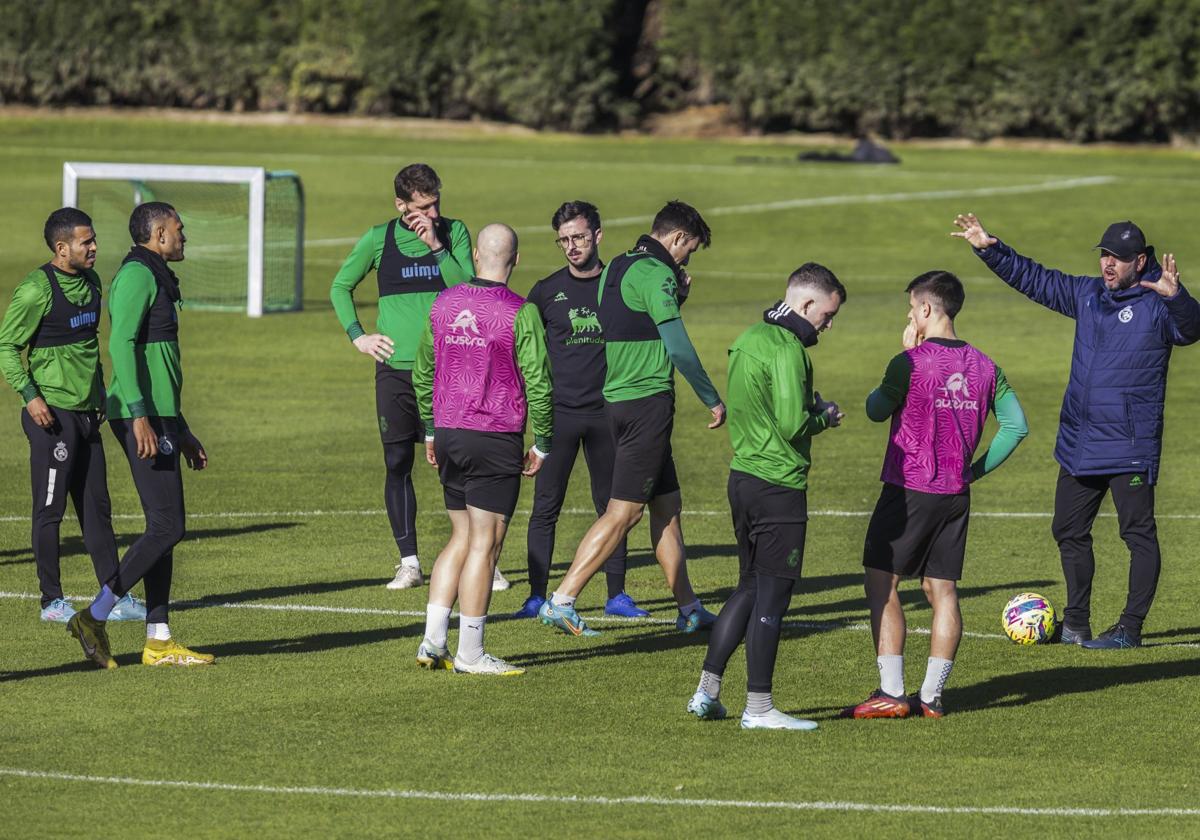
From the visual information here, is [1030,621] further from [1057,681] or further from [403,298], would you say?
[403,298]

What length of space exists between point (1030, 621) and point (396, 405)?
4.18 m

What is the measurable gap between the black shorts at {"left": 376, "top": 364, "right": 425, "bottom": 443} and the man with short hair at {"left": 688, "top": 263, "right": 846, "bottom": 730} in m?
4.00

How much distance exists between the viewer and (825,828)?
795 cm

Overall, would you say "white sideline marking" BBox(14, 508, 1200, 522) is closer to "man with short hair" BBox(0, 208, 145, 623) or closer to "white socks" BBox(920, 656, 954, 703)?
"man with short hair" BBox(0, 208, 145, 623)

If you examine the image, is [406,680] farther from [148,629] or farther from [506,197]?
[506,197]

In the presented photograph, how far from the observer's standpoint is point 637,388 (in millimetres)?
11375

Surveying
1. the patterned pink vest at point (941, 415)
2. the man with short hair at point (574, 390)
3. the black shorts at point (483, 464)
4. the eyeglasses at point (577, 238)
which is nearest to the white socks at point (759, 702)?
the patterned pink vest at point (941, 415)

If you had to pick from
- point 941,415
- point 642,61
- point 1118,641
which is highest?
point 642,61

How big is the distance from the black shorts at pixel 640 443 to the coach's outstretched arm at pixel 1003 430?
2189 mm

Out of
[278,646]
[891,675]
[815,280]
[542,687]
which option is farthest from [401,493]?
[815,280]

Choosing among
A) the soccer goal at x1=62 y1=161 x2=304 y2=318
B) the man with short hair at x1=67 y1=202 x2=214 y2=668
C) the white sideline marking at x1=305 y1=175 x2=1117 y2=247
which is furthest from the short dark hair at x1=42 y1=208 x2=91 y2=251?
the white sideline marking at x1=305 y1=175 x2=1117 y2=247

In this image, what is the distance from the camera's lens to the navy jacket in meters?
11.2

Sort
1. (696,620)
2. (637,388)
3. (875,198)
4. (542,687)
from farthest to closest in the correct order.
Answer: (875,198), (696,620), (637,388), (542,687)

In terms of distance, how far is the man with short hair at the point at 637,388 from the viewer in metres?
11.2
